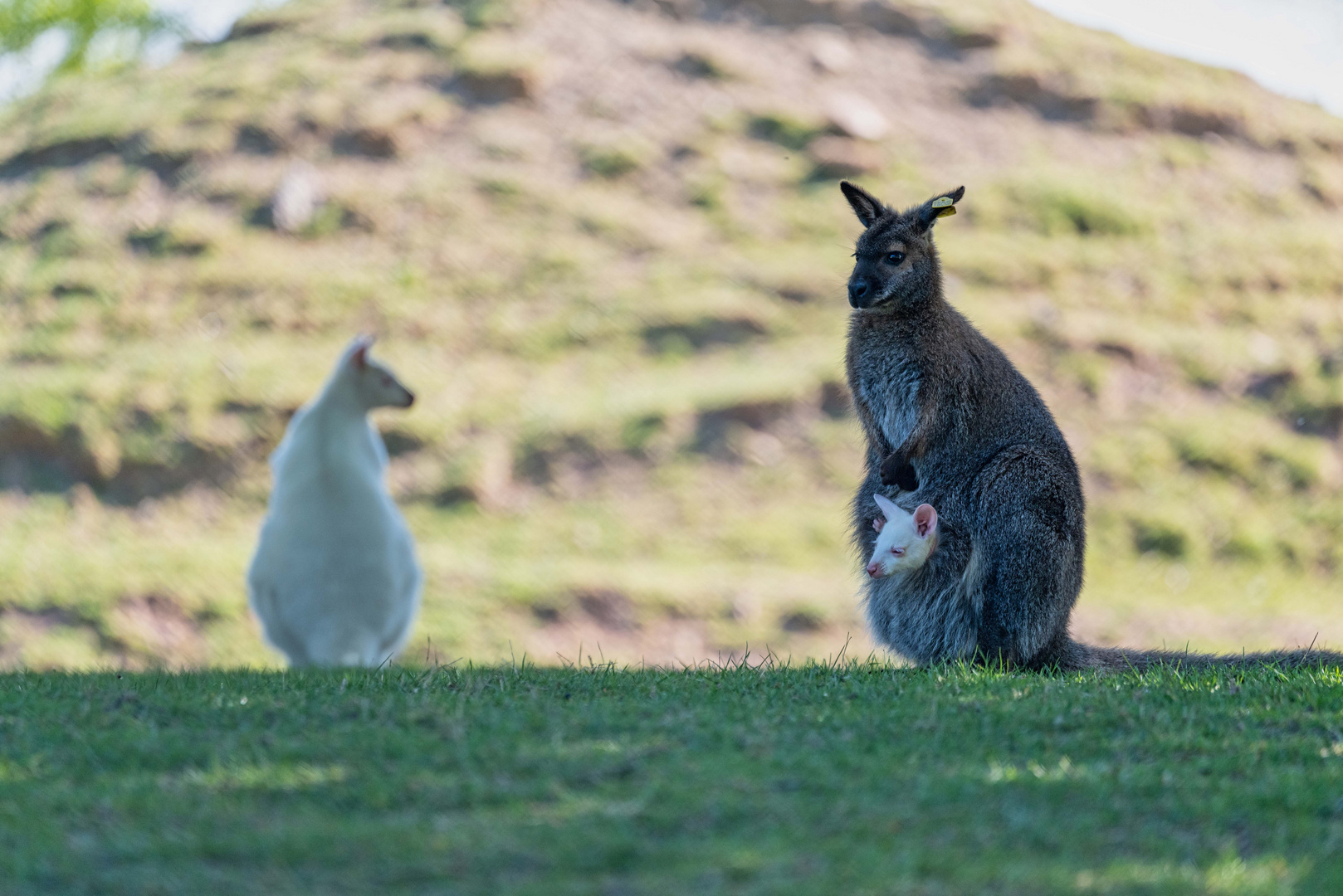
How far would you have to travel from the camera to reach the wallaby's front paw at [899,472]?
6066mm

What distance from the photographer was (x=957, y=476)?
19.6ft

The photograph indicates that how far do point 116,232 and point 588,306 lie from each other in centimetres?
614

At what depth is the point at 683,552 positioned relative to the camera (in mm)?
13648

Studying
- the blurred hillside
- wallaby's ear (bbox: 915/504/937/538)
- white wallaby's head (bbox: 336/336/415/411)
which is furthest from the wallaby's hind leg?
the blurred hillside

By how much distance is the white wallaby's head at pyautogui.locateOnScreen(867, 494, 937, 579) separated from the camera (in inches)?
224

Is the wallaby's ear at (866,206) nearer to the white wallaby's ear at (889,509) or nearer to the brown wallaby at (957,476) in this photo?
the brown wallaby at (957,476)

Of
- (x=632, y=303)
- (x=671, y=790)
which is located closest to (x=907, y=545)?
(x=671, y=790)

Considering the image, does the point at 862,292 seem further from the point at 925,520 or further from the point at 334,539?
the point at 334,539

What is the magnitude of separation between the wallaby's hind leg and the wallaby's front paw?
35cm

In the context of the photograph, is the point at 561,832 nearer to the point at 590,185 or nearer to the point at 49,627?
the point at 49,627

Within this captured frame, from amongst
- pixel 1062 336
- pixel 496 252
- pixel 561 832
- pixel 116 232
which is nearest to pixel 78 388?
pixel 116 232

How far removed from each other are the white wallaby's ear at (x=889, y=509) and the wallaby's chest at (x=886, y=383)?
34 cm

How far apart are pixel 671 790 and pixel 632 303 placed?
12.6 metres

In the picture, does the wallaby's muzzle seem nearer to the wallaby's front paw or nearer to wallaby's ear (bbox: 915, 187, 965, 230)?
wallaby's ear (bbox: 915, 187, 965, 230)
